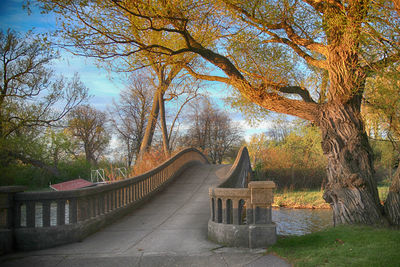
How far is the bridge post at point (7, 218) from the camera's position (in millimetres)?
6559

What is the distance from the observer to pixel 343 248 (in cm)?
611

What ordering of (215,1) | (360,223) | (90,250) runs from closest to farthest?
(90,250), (360,223), (215,1)

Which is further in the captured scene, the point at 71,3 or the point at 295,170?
the point at 295,170

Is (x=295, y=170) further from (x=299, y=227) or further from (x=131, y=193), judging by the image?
(x=131, y=193)

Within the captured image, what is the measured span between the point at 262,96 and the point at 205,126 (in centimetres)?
3953

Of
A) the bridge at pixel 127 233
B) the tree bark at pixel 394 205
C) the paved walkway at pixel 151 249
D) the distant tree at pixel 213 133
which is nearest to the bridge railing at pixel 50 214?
the bridge at pixel 127 233

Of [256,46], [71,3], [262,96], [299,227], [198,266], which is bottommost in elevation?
[299,227]

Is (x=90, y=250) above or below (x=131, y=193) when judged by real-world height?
below

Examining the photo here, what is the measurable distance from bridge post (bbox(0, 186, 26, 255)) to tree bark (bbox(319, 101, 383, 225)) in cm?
804

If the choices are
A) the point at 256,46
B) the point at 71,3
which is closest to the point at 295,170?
the point at 256,46

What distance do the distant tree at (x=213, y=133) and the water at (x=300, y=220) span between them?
91.9 feet

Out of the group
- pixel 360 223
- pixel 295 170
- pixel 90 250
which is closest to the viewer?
pixel 90 250

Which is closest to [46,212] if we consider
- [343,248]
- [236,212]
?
[236,212]

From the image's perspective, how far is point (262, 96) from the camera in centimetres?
1048
